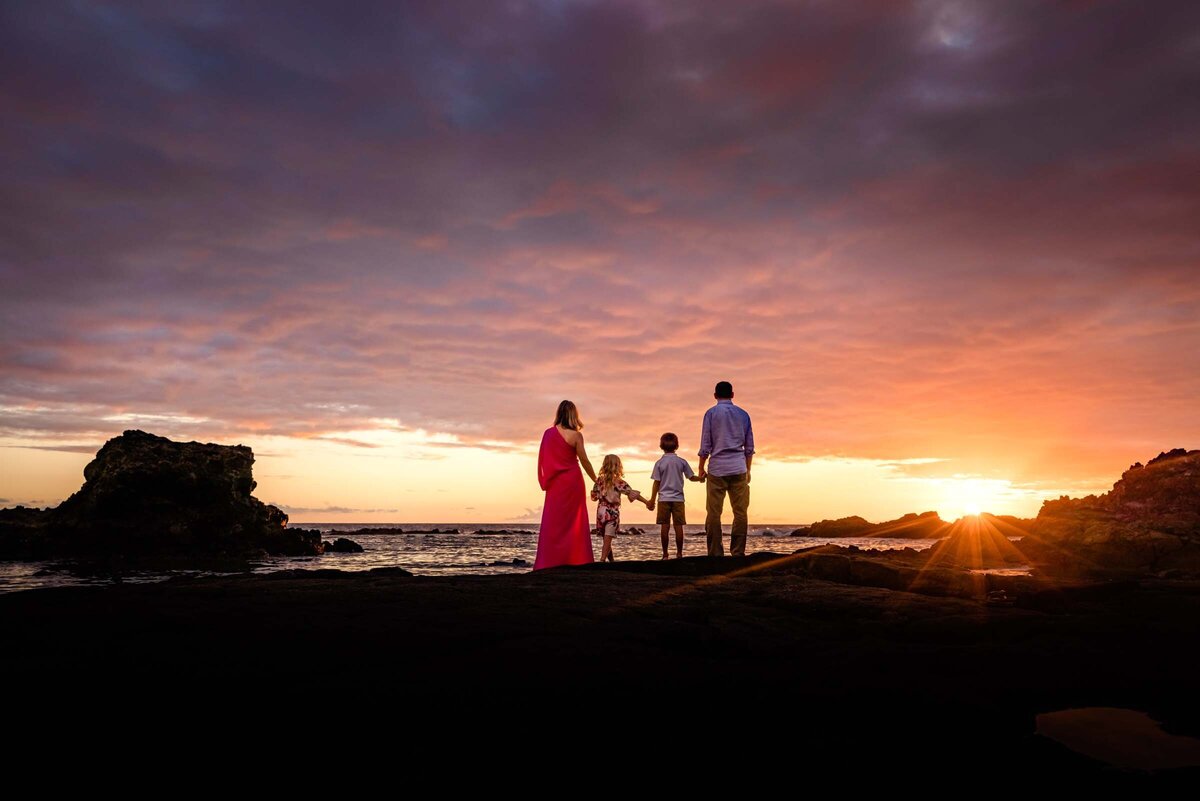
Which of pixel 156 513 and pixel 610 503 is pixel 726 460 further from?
pixel 156 513

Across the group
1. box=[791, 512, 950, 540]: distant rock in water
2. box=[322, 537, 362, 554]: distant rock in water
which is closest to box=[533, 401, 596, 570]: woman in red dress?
box=[322, 537, 362, 554]: distant rock in water

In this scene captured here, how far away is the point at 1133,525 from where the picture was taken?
20.1 metres

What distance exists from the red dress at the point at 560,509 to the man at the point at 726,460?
8.07ft

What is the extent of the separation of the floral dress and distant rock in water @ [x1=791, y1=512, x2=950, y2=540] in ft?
202

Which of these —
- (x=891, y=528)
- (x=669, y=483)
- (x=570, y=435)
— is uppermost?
(x=570, y=435)

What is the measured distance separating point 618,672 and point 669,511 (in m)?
11.1

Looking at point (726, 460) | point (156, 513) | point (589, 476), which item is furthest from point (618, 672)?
point (156, 513)

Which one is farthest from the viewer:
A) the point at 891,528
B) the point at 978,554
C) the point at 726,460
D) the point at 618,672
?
the point at 891,528

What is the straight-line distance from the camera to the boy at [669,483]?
14.1 meters

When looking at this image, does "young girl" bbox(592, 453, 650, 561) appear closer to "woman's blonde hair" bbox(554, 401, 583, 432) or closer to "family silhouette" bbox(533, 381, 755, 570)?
"family silhouette" bbox(533, 381, 755, 570)

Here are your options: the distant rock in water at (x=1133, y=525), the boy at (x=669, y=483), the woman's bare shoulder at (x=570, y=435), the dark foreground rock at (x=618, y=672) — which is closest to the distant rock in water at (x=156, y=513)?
the boy at (x=669, y=483)

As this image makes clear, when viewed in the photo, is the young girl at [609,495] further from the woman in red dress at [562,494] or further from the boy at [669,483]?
the woman in red dress at [562,494]

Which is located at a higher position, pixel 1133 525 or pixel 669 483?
pixel 669 483

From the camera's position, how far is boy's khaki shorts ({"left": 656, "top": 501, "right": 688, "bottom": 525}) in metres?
14.1
